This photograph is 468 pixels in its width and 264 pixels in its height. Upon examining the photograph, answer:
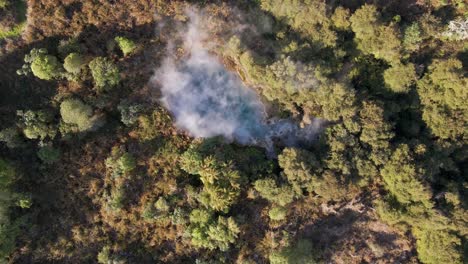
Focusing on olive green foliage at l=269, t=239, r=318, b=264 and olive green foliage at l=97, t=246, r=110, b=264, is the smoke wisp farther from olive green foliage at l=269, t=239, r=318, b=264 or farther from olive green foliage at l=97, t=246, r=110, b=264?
olive green foliage at l=97, t=246, r=110, b=264

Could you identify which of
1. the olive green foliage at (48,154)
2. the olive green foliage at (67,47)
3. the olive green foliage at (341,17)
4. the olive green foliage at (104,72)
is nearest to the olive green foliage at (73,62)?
the olive green foliage at (67,47)

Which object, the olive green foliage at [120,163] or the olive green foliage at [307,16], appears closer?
the olive green foliage at [307,16]

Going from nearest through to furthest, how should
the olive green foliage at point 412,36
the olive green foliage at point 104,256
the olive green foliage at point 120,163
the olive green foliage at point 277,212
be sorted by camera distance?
the olive green foliage at point 120,163
the olive green foliage at point 277,212
the olive green foliage at point 104,256
the olive green foliage at point 412,36

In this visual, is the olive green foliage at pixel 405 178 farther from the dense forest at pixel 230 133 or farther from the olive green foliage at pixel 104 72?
the olive green foliage at pixel 104 72

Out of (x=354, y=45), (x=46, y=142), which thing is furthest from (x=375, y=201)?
(x=46, y=142)

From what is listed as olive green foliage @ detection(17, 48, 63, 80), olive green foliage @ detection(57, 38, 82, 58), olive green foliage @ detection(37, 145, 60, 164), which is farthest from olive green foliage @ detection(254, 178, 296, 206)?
olive green foliage @ detection(17, 48, 63, 80)

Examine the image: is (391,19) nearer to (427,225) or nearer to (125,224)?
(427,225)
